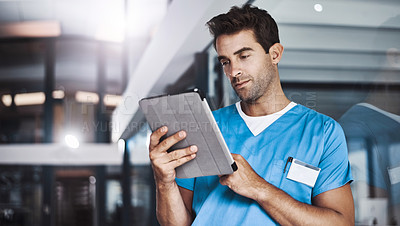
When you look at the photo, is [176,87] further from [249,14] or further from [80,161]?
[80,161]

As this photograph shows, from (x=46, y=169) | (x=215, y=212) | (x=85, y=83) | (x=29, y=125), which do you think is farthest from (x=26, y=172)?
(x=215, y=212)

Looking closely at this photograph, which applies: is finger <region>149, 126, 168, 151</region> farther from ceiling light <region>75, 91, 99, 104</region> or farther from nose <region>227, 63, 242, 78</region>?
ceiling light <region>75, 91, 99, 104</region>

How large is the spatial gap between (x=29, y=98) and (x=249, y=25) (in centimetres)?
482

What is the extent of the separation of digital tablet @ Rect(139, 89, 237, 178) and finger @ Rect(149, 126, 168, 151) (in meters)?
0.03

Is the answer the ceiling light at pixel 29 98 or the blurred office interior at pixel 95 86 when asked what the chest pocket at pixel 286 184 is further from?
the ceiling light at pixel 29 98

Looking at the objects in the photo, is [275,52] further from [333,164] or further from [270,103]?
[333,164]

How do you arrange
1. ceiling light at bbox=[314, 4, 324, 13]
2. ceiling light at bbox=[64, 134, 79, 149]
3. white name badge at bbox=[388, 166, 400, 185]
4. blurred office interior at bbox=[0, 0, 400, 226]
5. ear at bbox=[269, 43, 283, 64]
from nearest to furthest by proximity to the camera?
ear at bbox=[269, 43, 283, 64] < white name badge at bbox=[388, 166, 400, 185] < ceiling light at bbox=[314, 4, 324, 13] < blurred office interior at bbox=[0, 0, 400, 226] < ceiling light at bbox=[64, 134, 79, 149]

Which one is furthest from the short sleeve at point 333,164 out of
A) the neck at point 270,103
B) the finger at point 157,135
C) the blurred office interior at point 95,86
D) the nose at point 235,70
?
the blurred office interior at point 95,86

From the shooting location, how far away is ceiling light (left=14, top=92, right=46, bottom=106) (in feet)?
16.3

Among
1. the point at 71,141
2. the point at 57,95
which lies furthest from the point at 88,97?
the point at 71,141

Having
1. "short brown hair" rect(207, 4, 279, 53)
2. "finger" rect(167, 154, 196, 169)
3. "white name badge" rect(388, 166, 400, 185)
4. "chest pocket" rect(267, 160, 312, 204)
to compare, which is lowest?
"white name badge" rect(388, 166, 400, 185)

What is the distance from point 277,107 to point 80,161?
4614 mm

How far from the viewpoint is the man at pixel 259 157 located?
0.79 metres

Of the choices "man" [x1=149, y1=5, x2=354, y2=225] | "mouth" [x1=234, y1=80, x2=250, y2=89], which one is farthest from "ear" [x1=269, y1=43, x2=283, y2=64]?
"mouth" [x1=234, y1=80, x2=250, y2=89]
